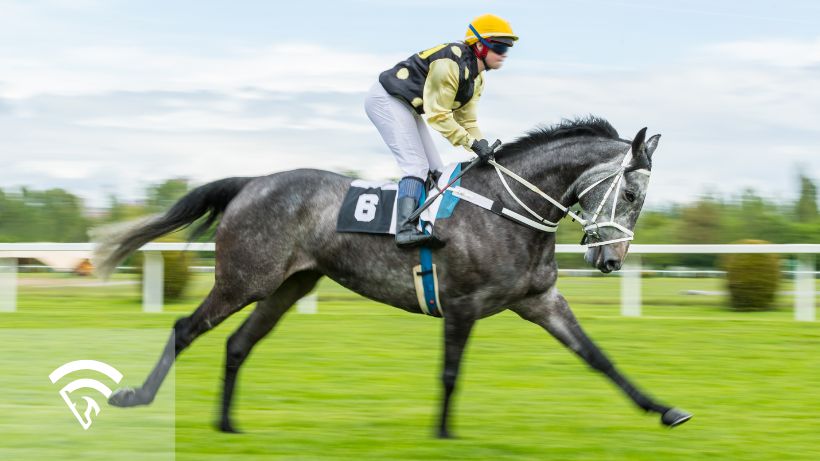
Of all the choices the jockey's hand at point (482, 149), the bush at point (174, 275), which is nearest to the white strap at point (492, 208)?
the jockey's hand at point (482, 149)

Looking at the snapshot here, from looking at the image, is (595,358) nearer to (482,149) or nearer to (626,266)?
(482,149)

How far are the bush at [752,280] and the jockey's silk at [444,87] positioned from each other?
613 cm

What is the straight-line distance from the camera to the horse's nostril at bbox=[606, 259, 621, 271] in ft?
15.0

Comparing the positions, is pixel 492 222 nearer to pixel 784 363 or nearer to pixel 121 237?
pixel 121 237

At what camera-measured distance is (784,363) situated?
719cm

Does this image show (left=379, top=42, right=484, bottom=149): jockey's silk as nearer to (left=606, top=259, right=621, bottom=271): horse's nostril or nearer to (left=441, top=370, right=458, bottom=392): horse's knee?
(left=606, top=259, right=621, bottom=271): horse's nostril

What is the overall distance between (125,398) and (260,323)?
0.73 m

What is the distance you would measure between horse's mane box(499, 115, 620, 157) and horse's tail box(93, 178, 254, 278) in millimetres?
1406

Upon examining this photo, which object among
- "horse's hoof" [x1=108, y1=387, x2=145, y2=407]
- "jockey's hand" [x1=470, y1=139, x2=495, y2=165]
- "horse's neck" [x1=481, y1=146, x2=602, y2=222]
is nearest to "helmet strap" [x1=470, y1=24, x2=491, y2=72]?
"jockey's hand" [x1=470, y1=139, x2=495, y2=165]

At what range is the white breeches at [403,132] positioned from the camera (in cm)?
498

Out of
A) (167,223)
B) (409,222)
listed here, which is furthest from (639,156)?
(167,223)

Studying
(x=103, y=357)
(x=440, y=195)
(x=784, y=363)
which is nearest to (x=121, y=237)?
(x=103, y=357)

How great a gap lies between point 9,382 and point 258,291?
1856mm

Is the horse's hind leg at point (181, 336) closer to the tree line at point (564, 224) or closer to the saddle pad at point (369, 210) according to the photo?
the saddle pad at point (369, 210)
